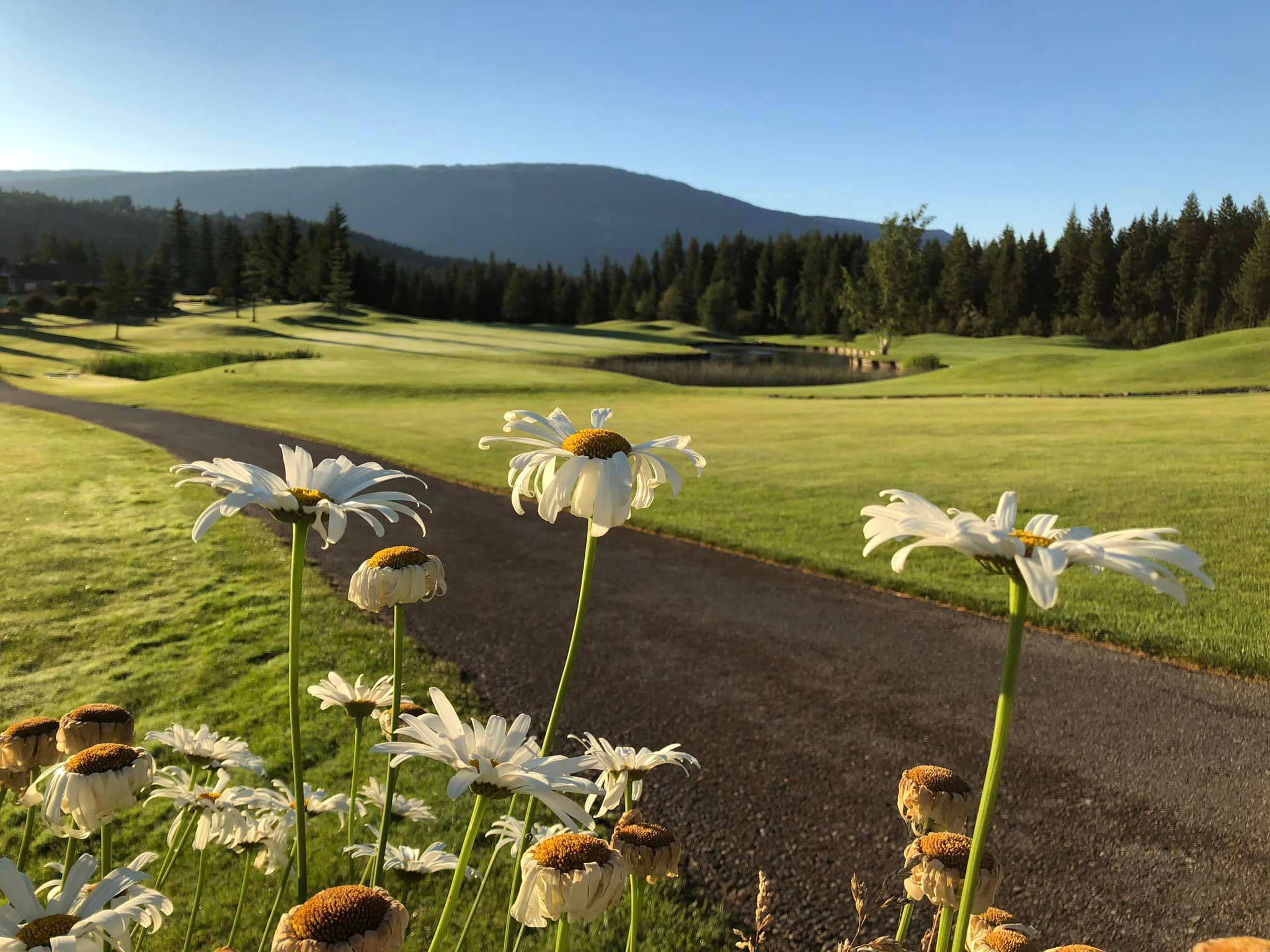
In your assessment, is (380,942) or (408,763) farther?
(408,763)

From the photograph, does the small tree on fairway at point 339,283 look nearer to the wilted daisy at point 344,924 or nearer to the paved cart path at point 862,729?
the paved cart path at point 862,729

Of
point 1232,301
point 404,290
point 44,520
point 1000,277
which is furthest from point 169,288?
point 1232,301

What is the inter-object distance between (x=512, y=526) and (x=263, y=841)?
9.06 meters

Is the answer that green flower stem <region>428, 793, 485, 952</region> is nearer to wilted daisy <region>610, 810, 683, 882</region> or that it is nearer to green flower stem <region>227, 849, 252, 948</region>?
wilted daisy <region>610, 810, 683, 882</region>

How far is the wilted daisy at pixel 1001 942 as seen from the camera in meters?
1.26

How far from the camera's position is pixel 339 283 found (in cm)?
6681

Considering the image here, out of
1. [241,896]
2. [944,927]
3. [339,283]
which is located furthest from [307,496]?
[339,283]

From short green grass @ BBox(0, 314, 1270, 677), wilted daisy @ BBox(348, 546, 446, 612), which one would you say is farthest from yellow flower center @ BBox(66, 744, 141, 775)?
short green grass @ BBox(0, 314, 1270, 677)

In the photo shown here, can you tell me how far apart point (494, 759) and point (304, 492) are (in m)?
0.62

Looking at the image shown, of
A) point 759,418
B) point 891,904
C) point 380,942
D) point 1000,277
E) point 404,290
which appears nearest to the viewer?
point 380,942

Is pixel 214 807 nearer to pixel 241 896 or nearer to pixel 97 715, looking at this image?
pixel 241 896

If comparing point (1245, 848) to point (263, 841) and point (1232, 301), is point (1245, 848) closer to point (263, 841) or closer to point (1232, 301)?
point (263, 841)

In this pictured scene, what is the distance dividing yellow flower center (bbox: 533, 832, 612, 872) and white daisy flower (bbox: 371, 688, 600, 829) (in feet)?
0.13

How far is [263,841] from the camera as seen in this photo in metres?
2.25
